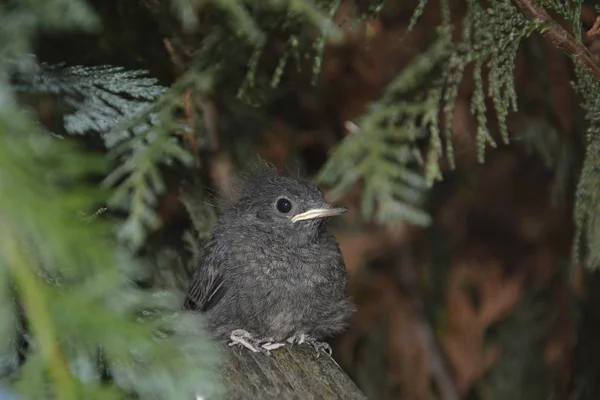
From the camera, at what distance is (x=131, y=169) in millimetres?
1989

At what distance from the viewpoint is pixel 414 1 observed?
3303 millimetres

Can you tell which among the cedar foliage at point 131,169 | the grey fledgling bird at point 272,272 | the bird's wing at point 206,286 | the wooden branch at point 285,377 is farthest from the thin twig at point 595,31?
the bird's wing at point 206,286

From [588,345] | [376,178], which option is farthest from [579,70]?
[588,345]

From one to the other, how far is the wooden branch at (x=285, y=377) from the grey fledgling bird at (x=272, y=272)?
73 millimetres

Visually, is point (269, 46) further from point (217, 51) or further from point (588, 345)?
point (588, 345)

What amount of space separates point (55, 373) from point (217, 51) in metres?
1.26

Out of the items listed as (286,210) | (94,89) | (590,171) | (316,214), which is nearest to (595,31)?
(590,171)

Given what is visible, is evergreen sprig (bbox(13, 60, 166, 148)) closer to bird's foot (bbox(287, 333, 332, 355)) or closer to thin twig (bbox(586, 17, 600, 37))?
bird's foot (bbox(287, 333, 332, 355))

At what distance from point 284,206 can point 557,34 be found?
108 cm

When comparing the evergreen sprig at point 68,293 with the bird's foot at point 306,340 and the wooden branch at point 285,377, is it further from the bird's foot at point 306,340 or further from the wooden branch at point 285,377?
the bird's foot at point 306,340

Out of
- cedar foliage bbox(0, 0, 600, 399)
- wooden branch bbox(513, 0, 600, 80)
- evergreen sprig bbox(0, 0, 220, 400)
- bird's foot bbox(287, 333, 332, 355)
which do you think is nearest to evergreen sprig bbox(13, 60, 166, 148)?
cedar foliage bbox(0, 0, 600, 399)

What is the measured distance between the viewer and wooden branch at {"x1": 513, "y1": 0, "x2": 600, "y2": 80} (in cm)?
196

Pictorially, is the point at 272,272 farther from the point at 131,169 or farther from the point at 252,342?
the point at 131,169

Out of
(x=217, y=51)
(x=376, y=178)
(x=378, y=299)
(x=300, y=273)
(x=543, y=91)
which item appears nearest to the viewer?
(x=376, y=178)
